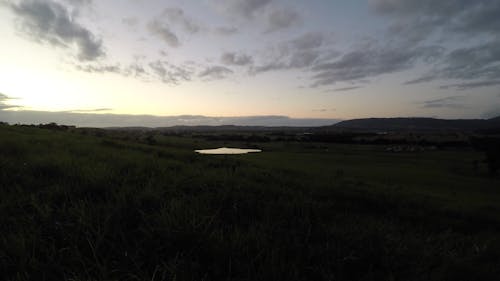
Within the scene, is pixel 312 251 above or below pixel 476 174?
above

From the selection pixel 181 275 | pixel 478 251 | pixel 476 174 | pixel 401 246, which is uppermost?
pixel 181 275

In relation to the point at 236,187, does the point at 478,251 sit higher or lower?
lower

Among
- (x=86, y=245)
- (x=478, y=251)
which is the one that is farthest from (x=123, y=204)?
(x=478, y=251)

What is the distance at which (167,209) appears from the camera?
3709 mm

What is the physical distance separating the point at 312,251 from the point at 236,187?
8.90 feet

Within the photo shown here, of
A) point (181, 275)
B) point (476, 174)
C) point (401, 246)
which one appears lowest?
point (476, 174)

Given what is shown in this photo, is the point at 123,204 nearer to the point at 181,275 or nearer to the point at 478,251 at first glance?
the point at 181,275

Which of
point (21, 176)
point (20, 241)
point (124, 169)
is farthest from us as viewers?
point (124, 169)

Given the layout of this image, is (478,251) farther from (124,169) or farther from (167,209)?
(124,169)

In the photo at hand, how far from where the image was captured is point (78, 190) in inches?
179

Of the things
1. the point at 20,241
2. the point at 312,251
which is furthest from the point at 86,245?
the point at 312,251

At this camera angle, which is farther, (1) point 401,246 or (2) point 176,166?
(2) point 176,166

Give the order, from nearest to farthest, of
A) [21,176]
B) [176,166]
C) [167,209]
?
1. [167,209]
2. [21,176]
3. [176,166]

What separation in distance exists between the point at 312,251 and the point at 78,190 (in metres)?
3.95
